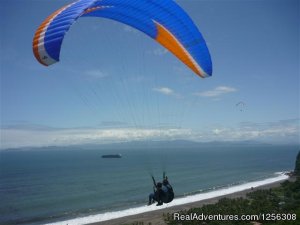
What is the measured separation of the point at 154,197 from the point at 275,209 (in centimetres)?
2248

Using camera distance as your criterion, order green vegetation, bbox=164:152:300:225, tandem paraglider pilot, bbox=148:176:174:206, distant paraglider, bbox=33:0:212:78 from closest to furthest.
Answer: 1. distant paraglider, bbox=33:0:212:78
2. tandem paraglider pilot, bbox=148:176:174:206
3. green vegetation, bbox=164:152:300:225

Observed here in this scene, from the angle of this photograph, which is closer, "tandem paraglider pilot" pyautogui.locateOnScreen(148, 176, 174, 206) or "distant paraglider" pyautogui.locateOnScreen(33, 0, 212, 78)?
"distant paraglider" pyautogui.locateOnScreen(33, 0, 212, 78)

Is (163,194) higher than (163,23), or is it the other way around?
(163,23)

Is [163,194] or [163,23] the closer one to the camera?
[163,194]

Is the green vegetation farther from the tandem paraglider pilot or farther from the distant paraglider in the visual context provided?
the distant paraglider

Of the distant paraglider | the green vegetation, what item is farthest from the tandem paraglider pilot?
the green vegetation

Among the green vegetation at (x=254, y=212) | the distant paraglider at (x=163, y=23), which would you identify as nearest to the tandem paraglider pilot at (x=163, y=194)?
the distant paraglider at (x=163, y=23)

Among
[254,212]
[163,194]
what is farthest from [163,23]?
[254,212]

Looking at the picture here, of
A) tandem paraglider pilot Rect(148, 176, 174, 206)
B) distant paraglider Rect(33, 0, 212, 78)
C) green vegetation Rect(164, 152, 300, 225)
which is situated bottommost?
green vegetation Rect(164, 152, 300, 225)

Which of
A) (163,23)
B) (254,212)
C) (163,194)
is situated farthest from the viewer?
(254,212)

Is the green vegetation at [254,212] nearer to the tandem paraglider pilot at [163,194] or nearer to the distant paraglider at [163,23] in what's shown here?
the tandem paraglider pilot at [163,194]

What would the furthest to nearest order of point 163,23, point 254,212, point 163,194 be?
point 254,212, point 163,23, point 163,194

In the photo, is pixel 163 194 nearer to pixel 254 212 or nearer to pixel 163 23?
pixel 163 23

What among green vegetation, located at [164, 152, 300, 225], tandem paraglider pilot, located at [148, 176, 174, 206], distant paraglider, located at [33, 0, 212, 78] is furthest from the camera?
green vegetation, located at [164, 152, 300, 225]
